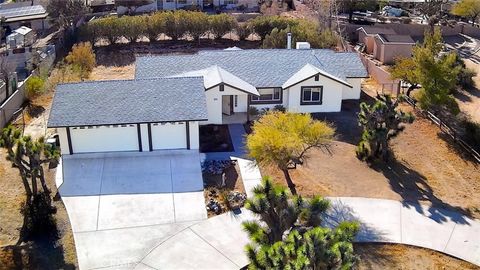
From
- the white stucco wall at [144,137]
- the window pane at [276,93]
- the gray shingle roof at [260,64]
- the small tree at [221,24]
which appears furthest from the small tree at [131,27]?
the white stucco wall at [144,137]

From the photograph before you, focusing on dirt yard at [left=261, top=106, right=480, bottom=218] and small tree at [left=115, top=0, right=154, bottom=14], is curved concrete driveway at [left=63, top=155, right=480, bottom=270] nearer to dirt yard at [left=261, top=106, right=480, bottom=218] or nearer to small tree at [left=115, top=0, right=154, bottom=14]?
dirt yard at [left=261, top=106, right=480, bottom=218]

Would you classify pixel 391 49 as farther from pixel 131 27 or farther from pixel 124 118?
pixel 124 118

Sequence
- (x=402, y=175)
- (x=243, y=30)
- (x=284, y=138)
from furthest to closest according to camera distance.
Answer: (x=243, y=30) < (x=402, y=175) < (x=284, y=138)

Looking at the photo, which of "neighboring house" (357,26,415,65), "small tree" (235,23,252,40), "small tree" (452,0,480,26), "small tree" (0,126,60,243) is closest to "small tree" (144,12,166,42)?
"small tree" (235,23,252,40)

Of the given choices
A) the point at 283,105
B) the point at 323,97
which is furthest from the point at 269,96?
the point at 323,97

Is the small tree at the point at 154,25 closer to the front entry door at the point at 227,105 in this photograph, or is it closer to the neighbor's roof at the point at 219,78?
the neighbor's roof at the point at 219,78

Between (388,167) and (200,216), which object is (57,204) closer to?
(200,216)
